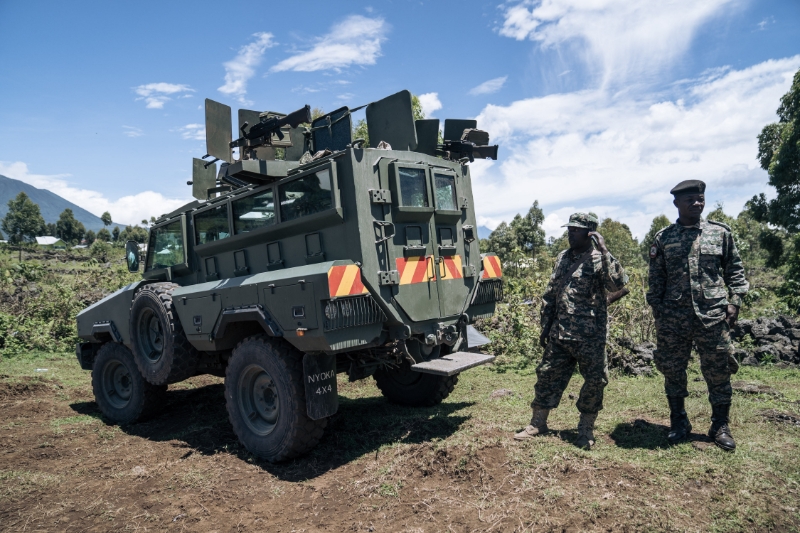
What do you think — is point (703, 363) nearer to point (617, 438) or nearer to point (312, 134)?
point (617, 438)

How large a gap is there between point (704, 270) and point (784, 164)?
617 inches

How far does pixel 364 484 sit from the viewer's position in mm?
3986

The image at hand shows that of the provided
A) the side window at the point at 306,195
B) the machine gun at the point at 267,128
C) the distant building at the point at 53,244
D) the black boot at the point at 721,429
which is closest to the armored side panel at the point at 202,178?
the machine gun at the point at 267,128

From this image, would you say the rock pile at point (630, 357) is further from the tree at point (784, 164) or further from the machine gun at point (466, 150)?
the tree at point (784, 164)

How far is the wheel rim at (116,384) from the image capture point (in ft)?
21.8

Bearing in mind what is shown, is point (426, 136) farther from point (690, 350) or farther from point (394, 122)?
point (690, 350)

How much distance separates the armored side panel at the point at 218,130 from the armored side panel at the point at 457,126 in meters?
2.37

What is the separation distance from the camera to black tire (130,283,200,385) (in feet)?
18.2

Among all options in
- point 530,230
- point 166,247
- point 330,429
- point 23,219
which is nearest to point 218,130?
point 166,247

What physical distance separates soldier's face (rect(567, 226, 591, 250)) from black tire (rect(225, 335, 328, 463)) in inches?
94.9

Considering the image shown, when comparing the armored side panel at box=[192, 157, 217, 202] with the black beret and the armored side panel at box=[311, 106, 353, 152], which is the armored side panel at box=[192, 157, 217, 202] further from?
the black beret

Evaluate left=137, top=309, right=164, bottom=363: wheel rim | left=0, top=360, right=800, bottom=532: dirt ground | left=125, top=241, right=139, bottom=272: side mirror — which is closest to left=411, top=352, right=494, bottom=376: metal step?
left=0, top=360, right=800, bottom=532: dirt ground

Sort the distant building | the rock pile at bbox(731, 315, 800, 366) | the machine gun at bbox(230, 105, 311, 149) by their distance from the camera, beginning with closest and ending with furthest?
the machine gun at bbox(230, 105, 311, 149) < the rock pile at bbox(731, 315, 800, 366) < the distant building

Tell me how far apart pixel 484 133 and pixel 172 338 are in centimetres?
379
